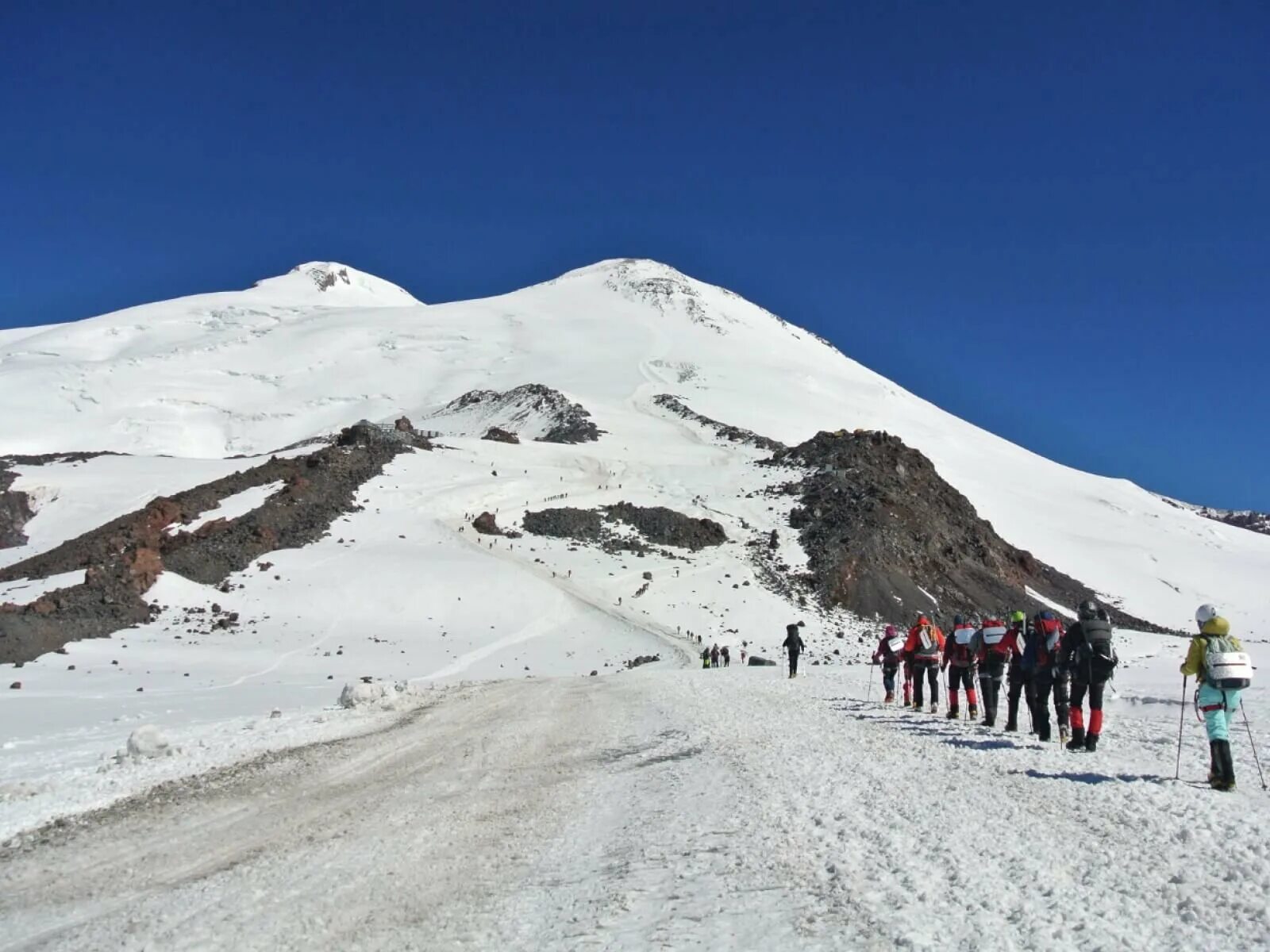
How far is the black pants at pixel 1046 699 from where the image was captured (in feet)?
37.1

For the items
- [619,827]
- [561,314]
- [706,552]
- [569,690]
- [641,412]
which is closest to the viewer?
[619,827]

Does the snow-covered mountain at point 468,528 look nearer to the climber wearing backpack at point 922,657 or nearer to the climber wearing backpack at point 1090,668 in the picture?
the climber wearing backpack at point 1090,668

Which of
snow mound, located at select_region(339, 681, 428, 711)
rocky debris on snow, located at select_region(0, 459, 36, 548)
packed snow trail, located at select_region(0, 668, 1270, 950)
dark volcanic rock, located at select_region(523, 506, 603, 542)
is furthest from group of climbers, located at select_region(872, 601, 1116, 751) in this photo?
rocky debris on snow, located at select_region(0, 459, 36, 548)

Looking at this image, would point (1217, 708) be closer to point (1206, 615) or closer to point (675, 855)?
point (1206, 615)

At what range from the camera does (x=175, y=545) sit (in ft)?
119

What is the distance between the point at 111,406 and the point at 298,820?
105084 millimetres

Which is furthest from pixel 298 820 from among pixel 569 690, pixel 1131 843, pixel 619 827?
pixel 569 690

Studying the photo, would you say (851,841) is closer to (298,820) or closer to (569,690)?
(298,820)

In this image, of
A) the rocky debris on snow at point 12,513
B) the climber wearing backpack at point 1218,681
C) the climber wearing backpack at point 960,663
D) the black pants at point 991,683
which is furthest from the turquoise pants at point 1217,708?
the rocky debris on snow at point 12,513

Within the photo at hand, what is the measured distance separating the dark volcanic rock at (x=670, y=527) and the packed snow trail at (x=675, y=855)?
121 feet

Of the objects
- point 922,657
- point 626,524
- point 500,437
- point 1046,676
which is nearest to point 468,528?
point 626,524

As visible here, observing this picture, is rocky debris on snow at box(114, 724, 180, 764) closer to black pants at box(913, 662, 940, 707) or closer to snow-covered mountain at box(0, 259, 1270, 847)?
snow-covered mountain at box(0, 259, 1270, 847)

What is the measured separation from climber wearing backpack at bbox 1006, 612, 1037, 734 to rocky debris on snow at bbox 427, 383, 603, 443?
59.4m

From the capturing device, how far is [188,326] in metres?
137
